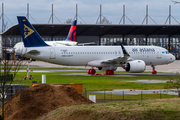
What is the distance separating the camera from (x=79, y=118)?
14242 millimetres

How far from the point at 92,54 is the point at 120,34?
62.3 meters

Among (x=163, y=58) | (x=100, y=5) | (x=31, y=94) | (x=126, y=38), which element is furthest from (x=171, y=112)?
(x=100, y=5)

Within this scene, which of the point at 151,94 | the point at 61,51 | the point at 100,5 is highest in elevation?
the point at 100,5

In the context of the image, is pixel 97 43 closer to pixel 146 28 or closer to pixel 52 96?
pixel 146 28

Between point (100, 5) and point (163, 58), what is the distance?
69395mm

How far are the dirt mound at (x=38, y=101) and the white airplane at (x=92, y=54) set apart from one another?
24657 millimetres

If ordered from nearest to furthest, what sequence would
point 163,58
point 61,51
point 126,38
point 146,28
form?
point 61,51 < point 163,58 < point 146,28 < point 126,38

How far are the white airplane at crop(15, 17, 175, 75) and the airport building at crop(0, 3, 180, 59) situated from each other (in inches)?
1753

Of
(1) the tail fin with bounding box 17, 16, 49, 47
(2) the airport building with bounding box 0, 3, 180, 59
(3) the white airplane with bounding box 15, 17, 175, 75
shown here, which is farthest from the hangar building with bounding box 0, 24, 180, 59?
(1) the tail fin with bounding box 17, 16, 49, 47

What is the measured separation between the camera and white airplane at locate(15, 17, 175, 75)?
1734 inches

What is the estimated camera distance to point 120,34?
108125mm

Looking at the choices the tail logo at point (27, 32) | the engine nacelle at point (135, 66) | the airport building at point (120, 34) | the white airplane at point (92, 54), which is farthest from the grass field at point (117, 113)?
the airport building at point (120, 34)

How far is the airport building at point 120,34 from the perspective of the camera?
312 ft

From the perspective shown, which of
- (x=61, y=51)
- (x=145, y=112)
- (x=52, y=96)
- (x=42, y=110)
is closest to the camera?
(x=145, y=112)
